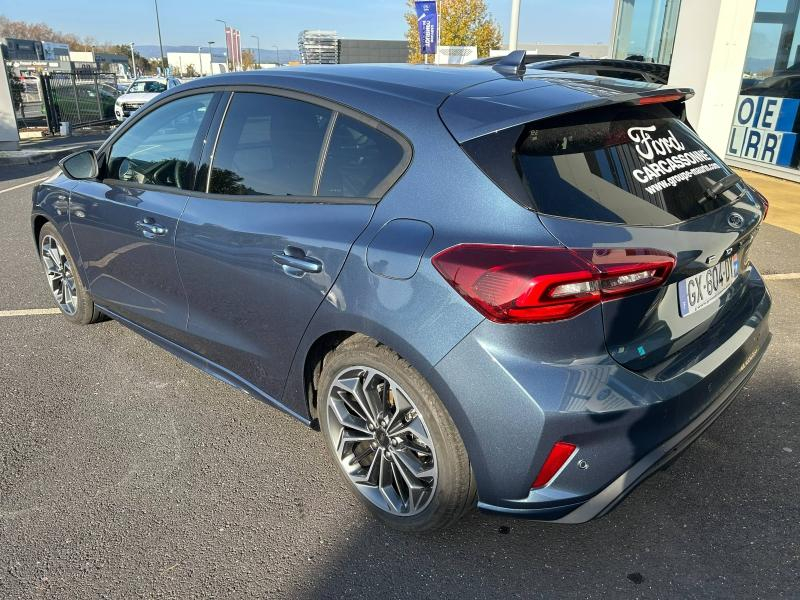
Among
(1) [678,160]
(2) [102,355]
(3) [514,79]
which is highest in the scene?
(3) [514,79]

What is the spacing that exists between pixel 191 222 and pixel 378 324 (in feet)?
4.12

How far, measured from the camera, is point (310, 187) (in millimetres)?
2582

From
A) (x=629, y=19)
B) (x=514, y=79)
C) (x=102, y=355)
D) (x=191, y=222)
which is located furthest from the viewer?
(x=629, y=19)

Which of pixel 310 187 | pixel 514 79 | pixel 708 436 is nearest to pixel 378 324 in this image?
pixel 310 187

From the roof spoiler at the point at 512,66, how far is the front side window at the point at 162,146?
142 cm

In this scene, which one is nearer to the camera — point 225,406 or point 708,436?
point 708,436

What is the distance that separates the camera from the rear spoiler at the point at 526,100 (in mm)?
2139

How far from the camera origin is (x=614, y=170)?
2.18 metres

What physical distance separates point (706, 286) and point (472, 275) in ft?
3.02

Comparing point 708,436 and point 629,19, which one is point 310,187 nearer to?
point 708,436

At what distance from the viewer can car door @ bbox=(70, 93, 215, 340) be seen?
315cm

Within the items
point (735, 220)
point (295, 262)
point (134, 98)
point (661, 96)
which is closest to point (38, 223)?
point (295, 262)

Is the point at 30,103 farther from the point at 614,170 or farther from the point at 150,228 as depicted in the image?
the point at 614,170

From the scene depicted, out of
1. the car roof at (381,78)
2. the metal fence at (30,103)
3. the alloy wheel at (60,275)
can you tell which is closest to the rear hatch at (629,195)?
the car roof at (381,78)
